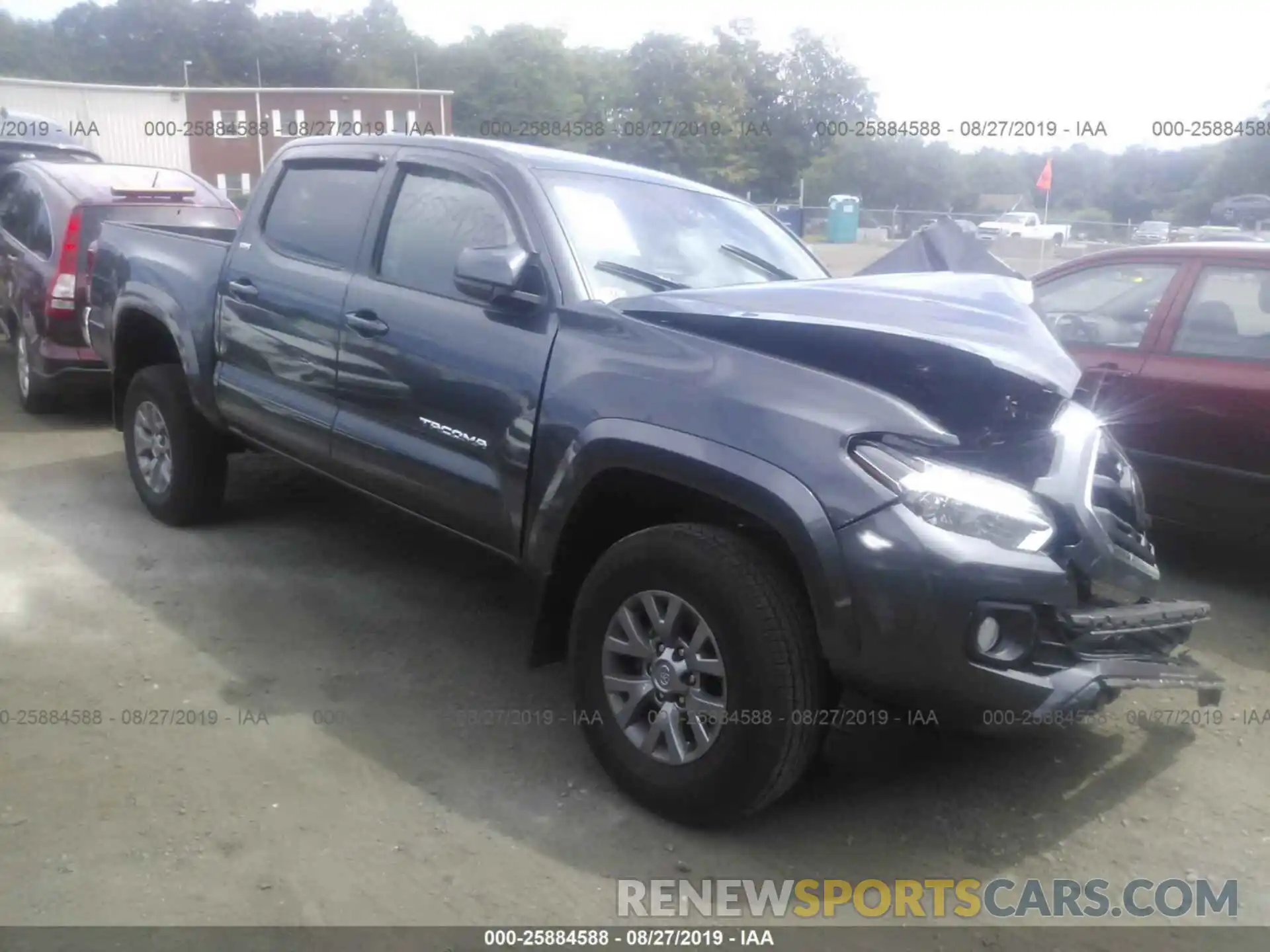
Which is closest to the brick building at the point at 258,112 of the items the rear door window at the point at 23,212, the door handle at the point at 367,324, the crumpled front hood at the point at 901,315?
the rear door window at the point at 23,212

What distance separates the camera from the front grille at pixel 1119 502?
317 cm

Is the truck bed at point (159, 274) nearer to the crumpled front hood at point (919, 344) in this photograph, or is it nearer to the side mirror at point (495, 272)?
the side mirror at point (495, 272)

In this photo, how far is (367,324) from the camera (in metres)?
4.12

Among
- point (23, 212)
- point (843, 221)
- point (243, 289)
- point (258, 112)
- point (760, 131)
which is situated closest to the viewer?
point (243, 289)

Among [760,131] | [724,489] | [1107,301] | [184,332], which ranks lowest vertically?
[724,489]

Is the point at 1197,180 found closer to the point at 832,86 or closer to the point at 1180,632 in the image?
the point at 832,86

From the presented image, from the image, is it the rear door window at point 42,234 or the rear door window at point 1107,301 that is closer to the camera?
the rear door window at point 1107,301

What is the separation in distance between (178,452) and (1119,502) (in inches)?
168

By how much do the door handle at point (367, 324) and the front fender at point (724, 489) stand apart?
42.8 inches

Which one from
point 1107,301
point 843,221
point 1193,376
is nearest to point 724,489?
point 1193,376

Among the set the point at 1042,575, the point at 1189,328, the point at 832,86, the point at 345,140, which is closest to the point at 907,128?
the point at 1189,328

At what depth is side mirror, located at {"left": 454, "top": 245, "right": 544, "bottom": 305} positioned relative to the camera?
344cm

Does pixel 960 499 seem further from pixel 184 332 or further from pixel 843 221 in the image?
pixel 843 221

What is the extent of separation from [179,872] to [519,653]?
169cm
